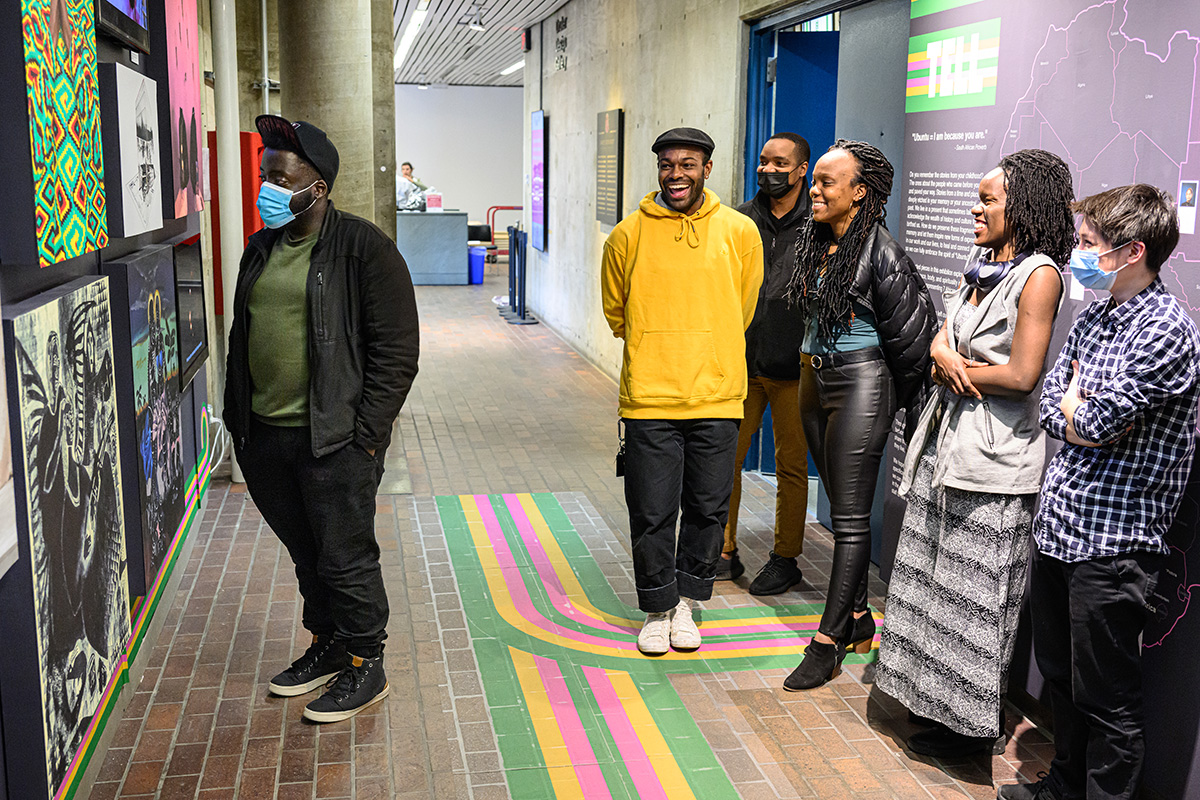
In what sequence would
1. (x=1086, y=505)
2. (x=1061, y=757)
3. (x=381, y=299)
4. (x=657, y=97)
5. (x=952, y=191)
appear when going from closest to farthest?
(x=1086, y=505)
(x=1061, y=757)
(x=381, y=299)
(x=952, y=191)
(x=657, y=97)

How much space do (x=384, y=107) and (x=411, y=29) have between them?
8.33m

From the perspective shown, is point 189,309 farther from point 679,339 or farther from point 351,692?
point 679,339

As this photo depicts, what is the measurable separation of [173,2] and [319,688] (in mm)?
2672

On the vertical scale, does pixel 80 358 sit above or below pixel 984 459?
above

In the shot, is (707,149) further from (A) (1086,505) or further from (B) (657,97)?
(B) (657,97)

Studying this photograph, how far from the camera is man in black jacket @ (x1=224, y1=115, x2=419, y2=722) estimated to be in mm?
3219

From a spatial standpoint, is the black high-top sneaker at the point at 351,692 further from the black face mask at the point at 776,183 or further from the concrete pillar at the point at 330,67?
the concrete pillar at the point at 330,67

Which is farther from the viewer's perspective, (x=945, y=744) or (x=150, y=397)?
(x=150, y=397)

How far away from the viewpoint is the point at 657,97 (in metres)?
8.29

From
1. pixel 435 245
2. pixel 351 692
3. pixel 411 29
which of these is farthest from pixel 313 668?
pixel 435 245

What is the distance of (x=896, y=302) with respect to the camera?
11.4 feet

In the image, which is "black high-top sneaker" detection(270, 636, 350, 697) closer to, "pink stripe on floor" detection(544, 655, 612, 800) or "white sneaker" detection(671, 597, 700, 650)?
"pink stripe on floor" detection(544, 655, 612, 800)

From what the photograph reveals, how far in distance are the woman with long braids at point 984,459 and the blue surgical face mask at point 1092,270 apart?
9.6 inches

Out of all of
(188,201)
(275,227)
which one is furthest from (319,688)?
(188,201)
